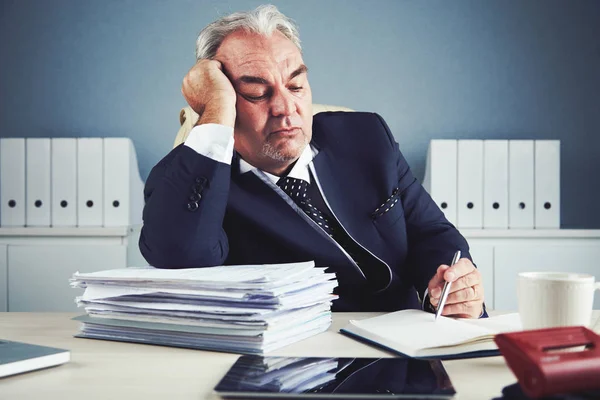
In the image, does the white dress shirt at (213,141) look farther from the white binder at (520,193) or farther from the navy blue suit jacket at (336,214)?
the white binder at (520,193)

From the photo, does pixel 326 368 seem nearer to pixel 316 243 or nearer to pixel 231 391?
pixel 231 391

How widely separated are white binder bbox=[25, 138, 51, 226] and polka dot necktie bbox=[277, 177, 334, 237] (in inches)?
69.6

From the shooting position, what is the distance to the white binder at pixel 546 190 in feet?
9.29

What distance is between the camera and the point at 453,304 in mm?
1117

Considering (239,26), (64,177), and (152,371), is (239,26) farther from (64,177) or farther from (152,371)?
(64,177)

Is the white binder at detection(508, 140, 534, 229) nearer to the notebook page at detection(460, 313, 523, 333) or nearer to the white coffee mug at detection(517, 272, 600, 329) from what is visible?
the notebook page at detection(460, 313, 523, 333)

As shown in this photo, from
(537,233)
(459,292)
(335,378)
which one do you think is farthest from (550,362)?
(537,233)

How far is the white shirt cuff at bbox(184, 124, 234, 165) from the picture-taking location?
46.9 inches

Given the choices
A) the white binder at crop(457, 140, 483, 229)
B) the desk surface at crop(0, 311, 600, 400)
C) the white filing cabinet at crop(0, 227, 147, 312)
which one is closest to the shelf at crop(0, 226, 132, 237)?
the white filing cabinet at crop(0, 227, 147, 312)

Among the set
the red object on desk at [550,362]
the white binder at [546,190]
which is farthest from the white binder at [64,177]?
the red object on desk at [550,362]

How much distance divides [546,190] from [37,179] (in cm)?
227

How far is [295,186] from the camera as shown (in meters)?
1.44

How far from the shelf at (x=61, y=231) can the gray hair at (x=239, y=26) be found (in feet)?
4.69

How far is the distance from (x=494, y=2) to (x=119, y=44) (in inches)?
75.9
